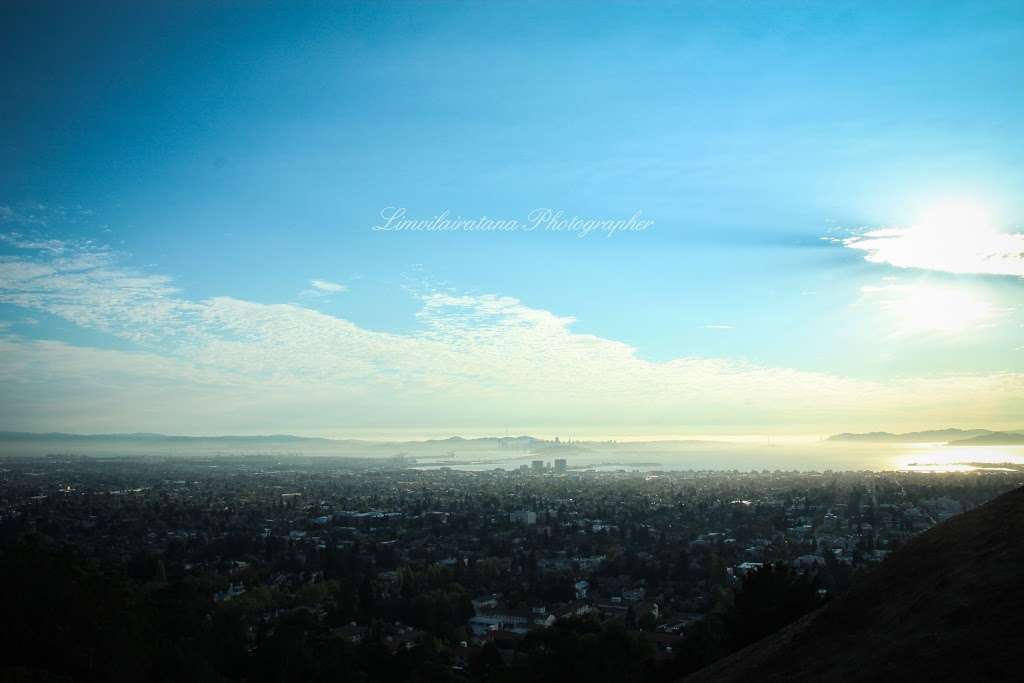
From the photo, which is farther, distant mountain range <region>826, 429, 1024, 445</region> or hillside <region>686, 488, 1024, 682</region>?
distant mountain range <region>826, 429, 1024, 445</region>

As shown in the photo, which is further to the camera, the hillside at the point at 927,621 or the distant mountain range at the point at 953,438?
the distant mountain range at the point at 953,438

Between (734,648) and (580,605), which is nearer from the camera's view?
(734,648)

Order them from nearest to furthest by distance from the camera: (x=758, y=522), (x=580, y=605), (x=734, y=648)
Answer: (x=734, y=648)
(x=580, y=605)
(x=758, y=522)

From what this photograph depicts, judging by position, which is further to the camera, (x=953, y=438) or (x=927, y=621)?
(x=953, y=438)

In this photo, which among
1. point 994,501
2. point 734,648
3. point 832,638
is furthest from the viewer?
point 734,648

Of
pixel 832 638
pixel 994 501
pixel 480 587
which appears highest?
pixel 994 501

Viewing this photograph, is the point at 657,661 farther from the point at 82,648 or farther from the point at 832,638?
the point at 82,648

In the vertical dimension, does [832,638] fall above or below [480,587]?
above

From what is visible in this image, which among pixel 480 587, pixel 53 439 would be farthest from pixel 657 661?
pixel 53 439
